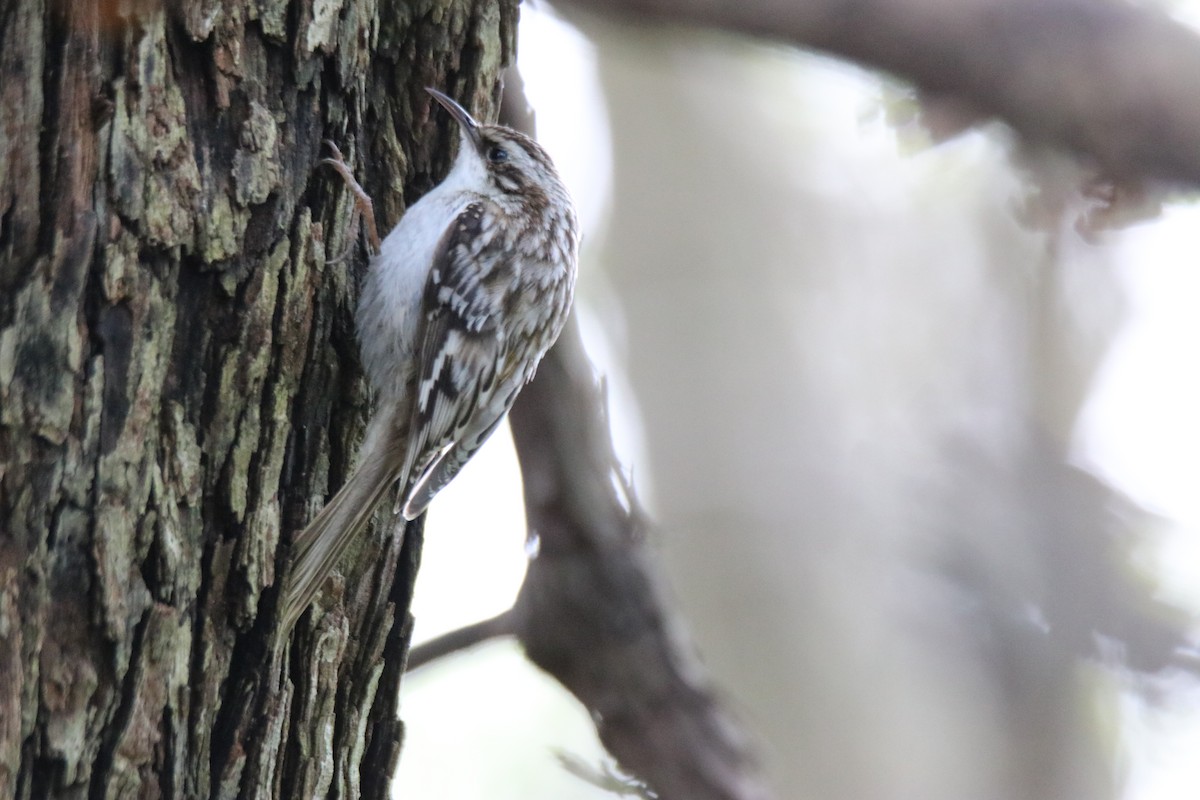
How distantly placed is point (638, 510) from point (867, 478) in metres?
4.15

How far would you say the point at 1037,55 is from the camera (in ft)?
6.28

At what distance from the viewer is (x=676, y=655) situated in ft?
8.89

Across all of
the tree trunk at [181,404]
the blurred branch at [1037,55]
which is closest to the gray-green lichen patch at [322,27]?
the tree trunk at [181,404]

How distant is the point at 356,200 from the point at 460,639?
954 millimetres

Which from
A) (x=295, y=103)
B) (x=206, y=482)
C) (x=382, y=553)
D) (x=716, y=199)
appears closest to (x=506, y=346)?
(x=382, y=553)

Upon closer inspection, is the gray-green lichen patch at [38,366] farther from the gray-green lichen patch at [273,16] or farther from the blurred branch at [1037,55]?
the blurred branch at [1037,55]

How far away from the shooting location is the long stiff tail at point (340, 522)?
199 centimetres

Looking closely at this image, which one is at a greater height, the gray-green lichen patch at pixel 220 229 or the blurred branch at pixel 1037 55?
the blurred branch at pixel 1037 55

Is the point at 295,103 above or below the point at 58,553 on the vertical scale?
above

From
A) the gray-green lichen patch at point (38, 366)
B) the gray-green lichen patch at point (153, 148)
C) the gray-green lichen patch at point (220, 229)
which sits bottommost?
the gray-green lichen patch at point (38, 366)

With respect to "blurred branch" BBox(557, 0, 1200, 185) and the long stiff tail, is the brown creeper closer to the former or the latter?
the long stiff tail

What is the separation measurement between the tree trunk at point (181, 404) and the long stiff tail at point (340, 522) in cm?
3

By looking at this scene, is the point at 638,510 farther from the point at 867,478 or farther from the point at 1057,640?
the point at 867,478

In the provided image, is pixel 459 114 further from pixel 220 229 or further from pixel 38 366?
pixel 38 366
